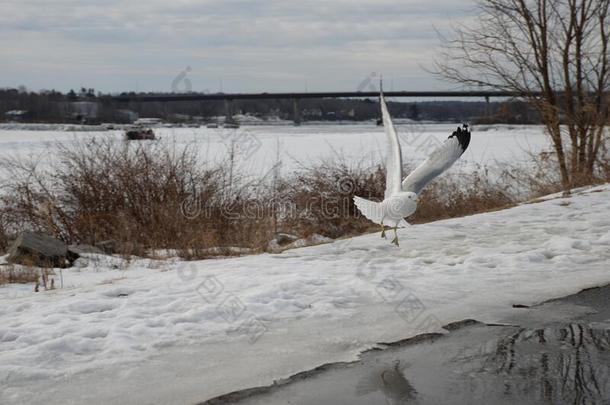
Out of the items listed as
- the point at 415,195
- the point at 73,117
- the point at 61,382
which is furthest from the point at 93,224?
the point at 73,117

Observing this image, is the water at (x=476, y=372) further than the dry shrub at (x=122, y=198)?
No

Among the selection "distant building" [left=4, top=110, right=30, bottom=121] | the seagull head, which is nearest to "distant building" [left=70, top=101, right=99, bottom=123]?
"distant building" [left=4, top=110, right=30, bottom=121]

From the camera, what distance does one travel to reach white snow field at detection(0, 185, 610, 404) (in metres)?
4.79

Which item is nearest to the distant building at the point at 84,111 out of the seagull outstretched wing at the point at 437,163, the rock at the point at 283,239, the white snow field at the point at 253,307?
the rock at the point at 283,239

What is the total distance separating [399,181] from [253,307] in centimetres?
309

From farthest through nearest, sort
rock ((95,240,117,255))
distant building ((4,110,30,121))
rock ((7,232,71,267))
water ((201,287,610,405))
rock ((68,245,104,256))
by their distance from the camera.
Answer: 1. distant building ((4,110,30,121))
2. rock ((95,240,117,255))
3. rock ((68,245,104,256))
4. rock ((7,232,71,267))
5. water ((201,287,610,405))

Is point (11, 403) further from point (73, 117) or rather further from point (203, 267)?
point (73, 117)

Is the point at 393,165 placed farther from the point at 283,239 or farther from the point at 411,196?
the point at 283,239

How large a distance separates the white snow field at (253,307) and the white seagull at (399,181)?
44 cm

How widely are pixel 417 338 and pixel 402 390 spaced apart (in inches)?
43.4

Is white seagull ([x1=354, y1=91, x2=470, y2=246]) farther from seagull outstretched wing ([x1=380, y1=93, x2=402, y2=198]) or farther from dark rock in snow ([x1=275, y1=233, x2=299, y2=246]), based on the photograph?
dark rock in snow ([x1=275, y1=233, x2=299, y2=246])

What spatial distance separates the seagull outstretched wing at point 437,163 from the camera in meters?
8.95

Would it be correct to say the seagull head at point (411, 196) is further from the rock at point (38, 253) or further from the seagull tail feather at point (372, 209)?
the rock at point (38, 253)

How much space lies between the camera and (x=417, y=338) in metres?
5.54
